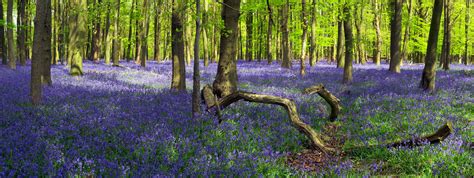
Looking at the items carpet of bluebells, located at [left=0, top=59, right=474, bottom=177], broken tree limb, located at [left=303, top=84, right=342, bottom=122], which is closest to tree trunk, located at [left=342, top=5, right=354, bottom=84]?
carpet of bluebells, located at [left=0, top=59, right=474, bottom=177]

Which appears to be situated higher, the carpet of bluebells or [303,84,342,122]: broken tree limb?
[303,84,342,122]: broken tree limb

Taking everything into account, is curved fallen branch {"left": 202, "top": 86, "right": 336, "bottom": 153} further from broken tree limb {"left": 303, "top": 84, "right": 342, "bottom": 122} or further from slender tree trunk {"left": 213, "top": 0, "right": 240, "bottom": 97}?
slender tree trunk {"left": 213, "top": 0, "right": 240, "bottom": 97}

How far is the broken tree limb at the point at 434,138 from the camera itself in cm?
629

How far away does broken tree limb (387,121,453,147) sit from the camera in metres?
6.29

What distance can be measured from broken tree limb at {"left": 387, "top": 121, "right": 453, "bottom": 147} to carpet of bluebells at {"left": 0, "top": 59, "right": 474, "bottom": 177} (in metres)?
0.14

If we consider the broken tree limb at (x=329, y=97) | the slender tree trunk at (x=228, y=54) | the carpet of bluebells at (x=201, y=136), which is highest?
Result: the slender tree trunk at (x=228, y=54)

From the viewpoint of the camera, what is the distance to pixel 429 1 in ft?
139

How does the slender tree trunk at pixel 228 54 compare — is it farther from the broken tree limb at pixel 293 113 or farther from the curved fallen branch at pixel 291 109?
the broken tree limb at pixel 293 113

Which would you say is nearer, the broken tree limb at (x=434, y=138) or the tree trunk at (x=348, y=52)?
the broken tree limb at (x=434, y=138)

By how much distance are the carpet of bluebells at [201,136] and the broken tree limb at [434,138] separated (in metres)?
0.14

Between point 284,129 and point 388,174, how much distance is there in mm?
2807

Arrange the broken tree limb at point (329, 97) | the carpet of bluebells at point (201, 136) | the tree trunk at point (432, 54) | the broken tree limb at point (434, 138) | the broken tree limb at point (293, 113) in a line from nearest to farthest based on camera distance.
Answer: the carpet of bluebells at point (201, 136)
the broken tree limb at point (434, 138)
the broken tree limb at point (293, 113)
the broken tree limb at point (329, 97)
the tree trunk at point (432, 54)

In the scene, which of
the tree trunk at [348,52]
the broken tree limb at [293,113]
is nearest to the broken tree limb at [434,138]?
the broken tree limb at [293,113]

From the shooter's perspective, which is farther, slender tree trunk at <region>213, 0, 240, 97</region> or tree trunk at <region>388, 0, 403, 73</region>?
tree trunk at <region>388, 0, 403, 73</region>
